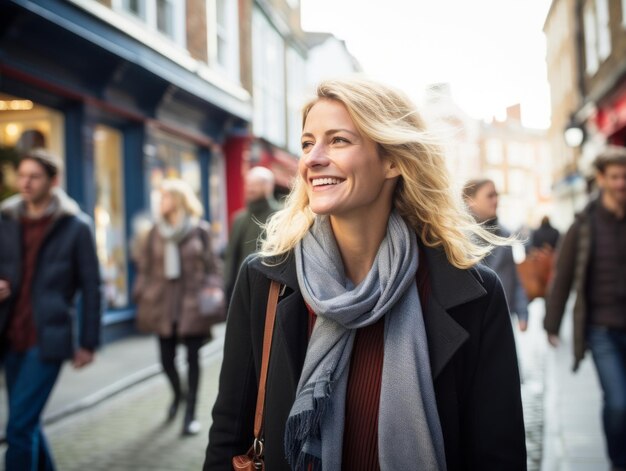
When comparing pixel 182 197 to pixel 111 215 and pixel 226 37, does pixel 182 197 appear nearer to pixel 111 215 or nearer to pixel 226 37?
pixel 111 215

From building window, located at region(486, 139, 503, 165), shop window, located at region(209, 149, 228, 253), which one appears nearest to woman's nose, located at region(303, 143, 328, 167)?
shop window, located at region(209, 149, 228, 253)

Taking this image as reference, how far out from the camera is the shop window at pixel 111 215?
35.6ft

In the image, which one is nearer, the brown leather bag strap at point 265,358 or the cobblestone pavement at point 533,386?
the brown leather bag strap at point 265,358

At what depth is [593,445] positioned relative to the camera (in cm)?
520

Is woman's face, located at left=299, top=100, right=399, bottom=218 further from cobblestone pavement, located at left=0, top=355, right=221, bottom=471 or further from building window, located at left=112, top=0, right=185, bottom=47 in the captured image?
building window, located at left=112, top=0, right=185, bottom=47

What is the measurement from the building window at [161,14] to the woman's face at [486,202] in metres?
7.53

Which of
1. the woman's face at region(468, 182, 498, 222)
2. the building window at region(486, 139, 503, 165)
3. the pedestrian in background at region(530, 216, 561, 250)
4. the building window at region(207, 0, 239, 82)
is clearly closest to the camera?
the woman's face at region(468, 182, 498, 222)

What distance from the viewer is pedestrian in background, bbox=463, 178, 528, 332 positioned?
544 centimetres

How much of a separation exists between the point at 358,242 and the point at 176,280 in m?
4.12

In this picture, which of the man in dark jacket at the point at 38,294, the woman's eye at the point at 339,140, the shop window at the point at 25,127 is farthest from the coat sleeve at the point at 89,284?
the shop window at the point at 25,127

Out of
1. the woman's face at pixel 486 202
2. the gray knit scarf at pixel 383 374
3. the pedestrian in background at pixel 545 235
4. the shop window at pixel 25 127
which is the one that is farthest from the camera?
the pedestrian in background at pixel 545 235

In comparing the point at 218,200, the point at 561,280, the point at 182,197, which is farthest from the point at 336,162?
the point at 218,200

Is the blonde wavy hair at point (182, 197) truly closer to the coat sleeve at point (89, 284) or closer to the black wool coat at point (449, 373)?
the coat sleeve at point (89, 284)

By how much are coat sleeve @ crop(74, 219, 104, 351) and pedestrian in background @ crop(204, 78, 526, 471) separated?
2302 millimetres
